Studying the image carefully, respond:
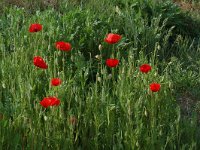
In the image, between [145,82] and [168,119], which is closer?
[168,119]

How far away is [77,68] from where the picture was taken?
3869 millimetres

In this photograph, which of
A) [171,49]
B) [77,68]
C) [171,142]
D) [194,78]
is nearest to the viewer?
[171,142]

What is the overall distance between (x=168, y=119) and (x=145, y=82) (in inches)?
13.0

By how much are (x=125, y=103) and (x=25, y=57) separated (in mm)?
932

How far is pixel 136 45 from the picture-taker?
14.8 ft

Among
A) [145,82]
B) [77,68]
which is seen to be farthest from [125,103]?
[77,68]

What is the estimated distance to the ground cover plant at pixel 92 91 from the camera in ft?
8.91

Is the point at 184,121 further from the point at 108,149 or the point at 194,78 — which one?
the point at 194,78

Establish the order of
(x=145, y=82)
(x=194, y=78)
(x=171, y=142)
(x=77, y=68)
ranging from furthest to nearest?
1. (x=194, y=78)
2. (x=77, y=68)
3. (x=145, y=82)
4. (x=171, y=142)

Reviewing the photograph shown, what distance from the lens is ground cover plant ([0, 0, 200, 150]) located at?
2.71m

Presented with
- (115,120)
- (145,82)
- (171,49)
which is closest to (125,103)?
(115,120)

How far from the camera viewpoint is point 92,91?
118 inches

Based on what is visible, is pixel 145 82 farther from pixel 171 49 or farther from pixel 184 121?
pixel 171 49

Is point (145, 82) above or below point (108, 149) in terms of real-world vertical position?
above
